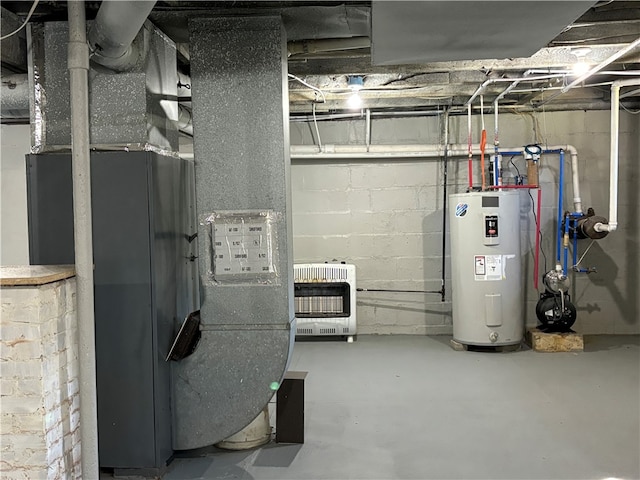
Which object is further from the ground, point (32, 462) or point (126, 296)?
point (126, 296)

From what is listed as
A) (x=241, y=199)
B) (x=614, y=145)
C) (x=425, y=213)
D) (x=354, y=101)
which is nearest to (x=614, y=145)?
(x=614, y=145)

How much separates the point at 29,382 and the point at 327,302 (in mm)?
3361

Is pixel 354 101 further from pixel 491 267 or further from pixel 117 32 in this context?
pixel 117 32

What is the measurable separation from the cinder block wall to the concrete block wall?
3.54 metres

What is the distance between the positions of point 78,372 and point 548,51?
3109 millimetres

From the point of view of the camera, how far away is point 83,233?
2176mm

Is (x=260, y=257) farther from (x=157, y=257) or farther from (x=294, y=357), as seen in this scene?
(x=294, y=357)

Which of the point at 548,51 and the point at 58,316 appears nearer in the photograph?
the point at 58,316

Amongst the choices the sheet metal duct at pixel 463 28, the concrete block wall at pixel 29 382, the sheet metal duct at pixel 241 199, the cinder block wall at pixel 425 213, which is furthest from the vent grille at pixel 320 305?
the concrete block wall at pixel 29 382

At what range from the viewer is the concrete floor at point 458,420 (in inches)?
104

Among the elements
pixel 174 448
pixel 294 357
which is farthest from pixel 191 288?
pixel 294 357

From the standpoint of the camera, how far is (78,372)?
220 cm

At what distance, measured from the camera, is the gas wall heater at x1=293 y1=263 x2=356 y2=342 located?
16.7 ft

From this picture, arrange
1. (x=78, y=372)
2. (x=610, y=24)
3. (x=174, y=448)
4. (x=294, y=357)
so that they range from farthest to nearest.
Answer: (x=294, y=357) → (x=610, y=24) → (x=174, y=448) → (x=78, y=372)
